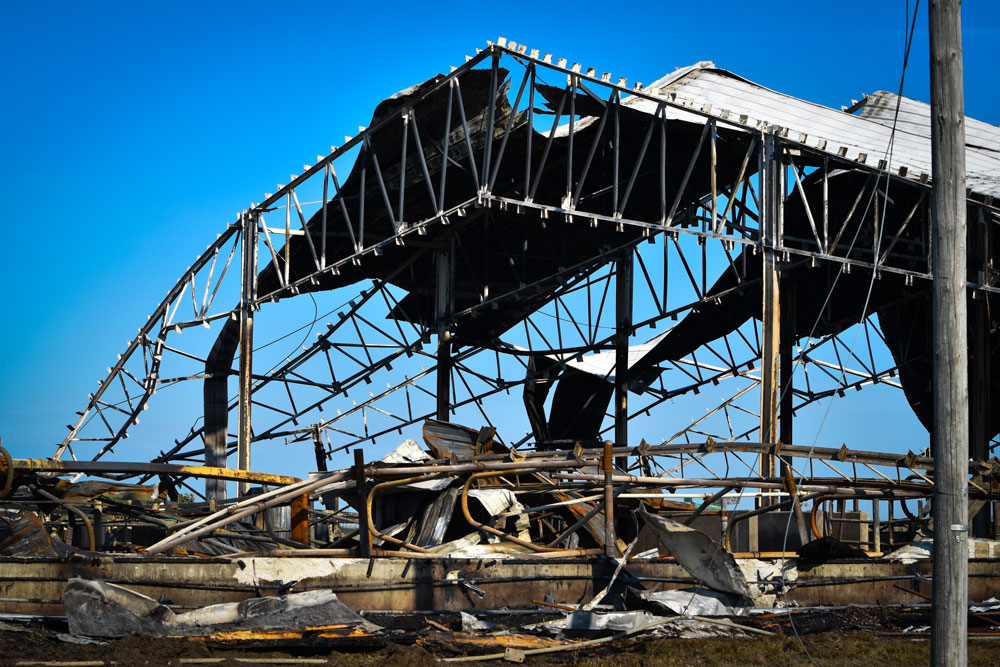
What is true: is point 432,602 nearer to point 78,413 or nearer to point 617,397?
point 617,397

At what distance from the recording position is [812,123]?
2391cm

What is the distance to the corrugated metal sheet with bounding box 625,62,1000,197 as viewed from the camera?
2158 cm

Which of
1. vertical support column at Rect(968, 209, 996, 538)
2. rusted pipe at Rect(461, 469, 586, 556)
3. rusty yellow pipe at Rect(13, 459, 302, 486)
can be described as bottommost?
rusted pipe at Rect(461, 469, 586, 556)

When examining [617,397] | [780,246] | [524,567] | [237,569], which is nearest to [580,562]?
[524,567]

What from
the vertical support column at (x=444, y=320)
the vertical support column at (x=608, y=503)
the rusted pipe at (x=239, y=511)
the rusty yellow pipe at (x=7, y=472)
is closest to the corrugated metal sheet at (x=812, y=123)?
the vertical support column at (x=444, y=320)

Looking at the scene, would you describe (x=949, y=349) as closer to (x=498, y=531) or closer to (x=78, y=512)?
(x=498, y=531)

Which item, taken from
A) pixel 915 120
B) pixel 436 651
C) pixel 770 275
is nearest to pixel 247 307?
pixel 770 275

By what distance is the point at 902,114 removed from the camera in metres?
27.8

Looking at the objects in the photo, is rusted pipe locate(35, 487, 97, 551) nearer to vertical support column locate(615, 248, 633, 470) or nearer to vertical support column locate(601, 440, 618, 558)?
vertical support column locate(601, 440, 618, 558)

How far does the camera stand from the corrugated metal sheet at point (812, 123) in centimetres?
2158

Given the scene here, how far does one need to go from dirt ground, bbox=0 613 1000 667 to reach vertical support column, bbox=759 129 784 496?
28.3 ft

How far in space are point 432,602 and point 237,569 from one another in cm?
225

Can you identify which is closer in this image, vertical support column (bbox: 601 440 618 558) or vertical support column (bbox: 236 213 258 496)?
vertical support column (bbox: 601 440 618 558)

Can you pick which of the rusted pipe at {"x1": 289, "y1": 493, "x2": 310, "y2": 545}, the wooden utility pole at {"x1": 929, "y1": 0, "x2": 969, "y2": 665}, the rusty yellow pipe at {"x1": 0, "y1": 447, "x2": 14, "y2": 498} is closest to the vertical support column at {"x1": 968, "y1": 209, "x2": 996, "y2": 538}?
the wooden utility pole at {"x1": 929, "y1": 0, "x2": 969, "y2": 665}
